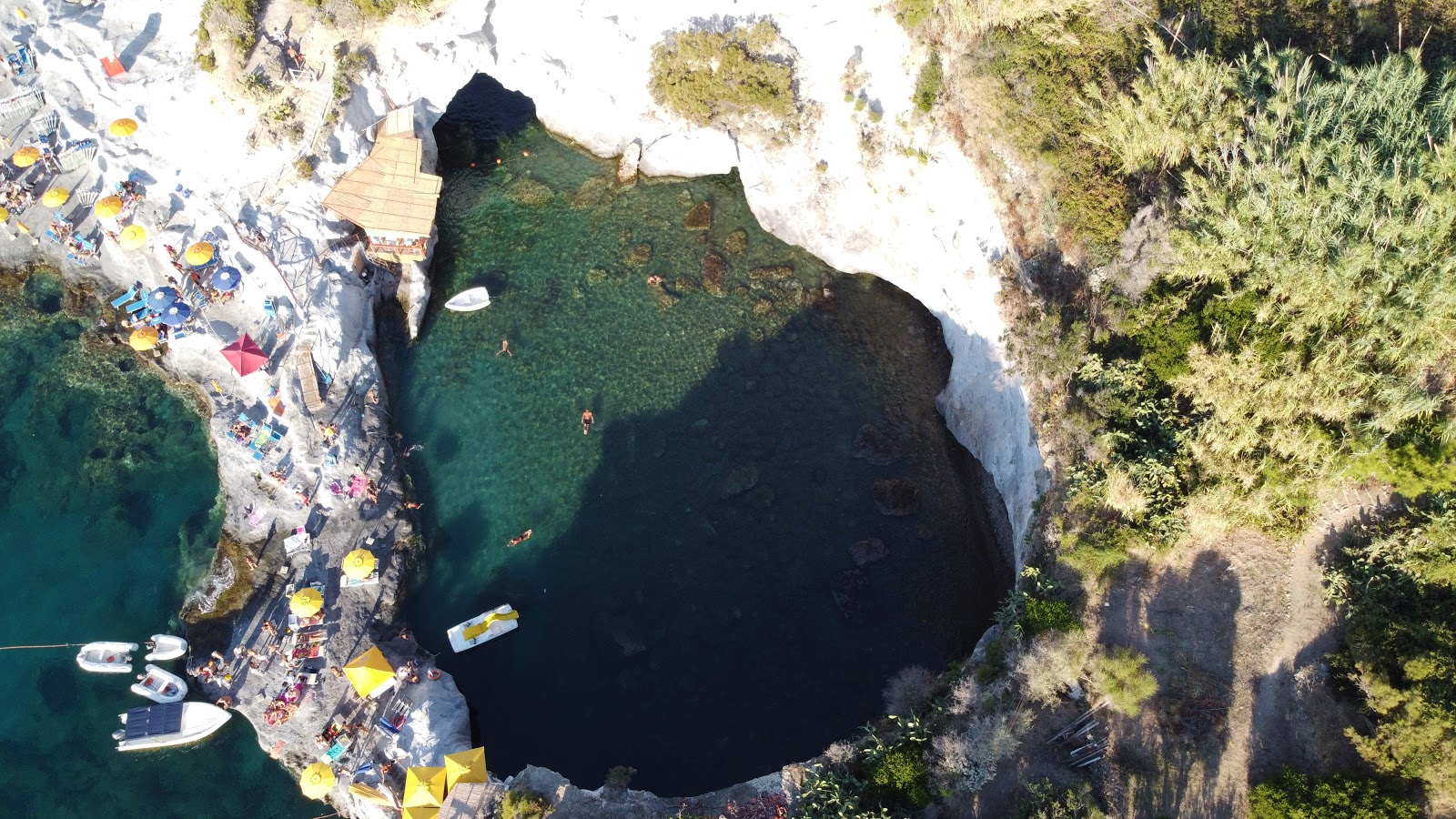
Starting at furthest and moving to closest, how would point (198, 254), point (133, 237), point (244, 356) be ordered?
point (133, 237), point (198, 254), point (244, 356)

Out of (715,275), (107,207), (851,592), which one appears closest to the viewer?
(851,592)

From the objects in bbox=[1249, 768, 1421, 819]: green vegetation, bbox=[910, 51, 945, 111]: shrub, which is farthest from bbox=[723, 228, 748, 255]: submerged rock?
bbox=[1249, 768, 1421, 819]: green vegetation

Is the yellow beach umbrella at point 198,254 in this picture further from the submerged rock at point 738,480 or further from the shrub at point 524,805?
the shrub at point 524,805

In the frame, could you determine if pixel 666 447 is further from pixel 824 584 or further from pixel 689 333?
pixel 824 584

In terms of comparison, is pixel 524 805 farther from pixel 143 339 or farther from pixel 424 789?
pixel 143 339

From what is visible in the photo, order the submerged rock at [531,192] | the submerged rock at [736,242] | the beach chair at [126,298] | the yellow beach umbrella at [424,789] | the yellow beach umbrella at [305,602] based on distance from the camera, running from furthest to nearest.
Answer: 1. the submerged rock at [531,192]
2. the submerged rock at [736,242]
3. the beach chair at [126,298]
4. the yellow beach umbrella at [305,602]
5. the yellow beach umbrella at [424,789]

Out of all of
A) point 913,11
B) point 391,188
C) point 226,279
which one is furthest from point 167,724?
point 913,11

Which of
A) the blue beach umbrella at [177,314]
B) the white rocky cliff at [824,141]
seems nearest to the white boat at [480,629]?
the blue beach umbrella at [177,314]

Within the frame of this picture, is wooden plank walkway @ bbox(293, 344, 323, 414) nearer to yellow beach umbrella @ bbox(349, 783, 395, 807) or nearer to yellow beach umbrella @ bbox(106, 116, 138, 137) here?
yellow beach umbrella @ bbox(106, 116, 138, 137)
